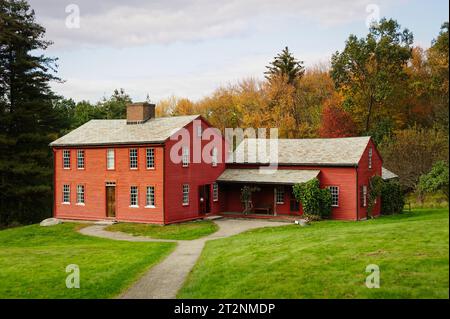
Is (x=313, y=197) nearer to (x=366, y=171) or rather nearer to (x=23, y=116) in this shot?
(x=366, y=171)

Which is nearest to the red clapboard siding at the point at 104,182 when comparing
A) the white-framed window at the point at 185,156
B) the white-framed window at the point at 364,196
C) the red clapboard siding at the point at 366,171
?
the white-framed window at the point at 185,156

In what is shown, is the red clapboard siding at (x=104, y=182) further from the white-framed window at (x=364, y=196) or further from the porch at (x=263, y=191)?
the white-framed window at (x=364, y=196)

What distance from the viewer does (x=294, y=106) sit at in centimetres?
6575

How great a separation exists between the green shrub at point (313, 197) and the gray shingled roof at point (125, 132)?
380 inches

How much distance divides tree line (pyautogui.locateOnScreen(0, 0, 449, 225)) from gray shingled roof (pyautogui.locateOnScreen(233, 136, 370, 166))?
6.04m

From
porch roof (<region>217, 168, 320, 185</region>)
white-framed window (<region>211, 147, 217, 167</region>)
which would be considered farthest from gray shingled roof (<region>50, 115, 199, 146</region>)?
porch roof (<region>217, 168, 320, 185</region>)

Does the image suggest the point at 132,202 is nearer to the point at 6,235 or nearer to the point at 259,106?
the point at 6,235

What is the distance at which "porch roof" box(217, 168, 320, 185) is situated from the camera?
3581cm

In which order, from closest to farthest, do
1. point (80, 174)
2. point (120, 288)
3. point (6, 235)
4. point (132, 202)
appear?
point (120, 288)
point (6, 235)
point (132, 202)
point (80, 174)

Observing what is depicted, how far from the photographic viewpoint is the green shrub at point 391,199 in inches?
1527

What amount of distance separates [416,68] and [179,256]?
5048cm

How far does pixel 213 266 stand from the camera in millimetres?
17688

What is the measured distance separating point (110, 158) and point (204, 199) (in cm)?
787
